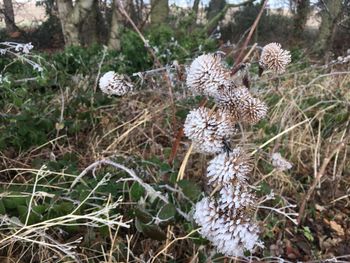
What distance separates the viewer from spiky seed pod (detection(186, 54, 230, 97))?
3.57 feet

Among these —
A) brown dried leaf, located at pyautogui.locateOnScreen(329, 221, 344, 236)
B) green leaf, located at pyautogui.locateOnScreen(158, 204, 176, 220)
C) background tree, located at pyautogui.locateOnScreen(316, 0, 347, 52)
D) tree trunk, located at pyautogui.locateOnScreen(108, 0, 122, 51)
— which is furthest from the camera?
background tree, located at pyautogui.locateOnScreen(316, 0, 347, 52)

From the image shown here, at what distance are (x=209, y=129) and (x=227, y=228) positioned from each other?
0.74 ft

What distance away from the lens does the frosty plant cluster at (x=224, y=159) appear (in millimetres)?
927

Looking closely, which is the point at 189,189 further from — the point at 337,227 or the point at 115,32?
the point at 115,32

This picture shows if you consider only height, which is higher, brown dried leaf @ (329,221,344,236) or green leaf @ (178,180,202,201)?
green leaf @ (178,180,202,201)

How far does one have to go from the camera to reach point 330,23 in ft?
27.9

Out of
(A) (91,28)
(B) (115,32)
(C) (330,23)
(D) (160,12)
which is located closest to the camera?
(B) (115,32)

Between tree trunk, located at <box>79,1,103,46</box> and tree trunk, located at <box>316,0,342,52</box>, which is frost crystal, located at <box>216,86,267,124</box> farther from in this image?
tree trunk, located at <box>316,0,342,52</box>

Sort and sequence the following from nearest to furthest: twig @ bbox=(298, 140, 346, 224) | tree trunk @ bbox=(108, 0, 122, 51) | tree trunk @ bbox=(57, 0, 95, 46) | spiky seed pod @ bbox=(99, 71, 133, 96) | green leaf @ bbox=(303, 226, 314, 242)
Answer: spiky seed pod @ bbox=(99, 71, 133, 96), twig @ bbox=(298, 140, 346, 224), green leaf @ bbox=(303, 226, 314, 242), tree trunk @ bbox=(57, 0, 95, 46), tree trunk @ bbox=(108, 0, 122, 51)

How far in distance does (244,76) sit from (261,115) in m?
0.19

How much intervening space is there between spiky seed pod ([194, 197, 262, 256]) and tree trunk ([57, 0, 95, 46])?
10.9 feet

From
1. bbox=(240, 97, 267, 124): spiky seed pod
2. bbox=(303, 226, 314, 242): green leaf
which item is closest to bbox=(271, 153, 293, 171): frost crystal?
bbox=(303, 226, 314, 242): green leaf

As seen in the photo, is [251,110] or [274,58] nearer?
[251,110]

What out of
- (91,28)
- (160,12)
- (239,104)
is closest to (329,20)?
(160,12)
